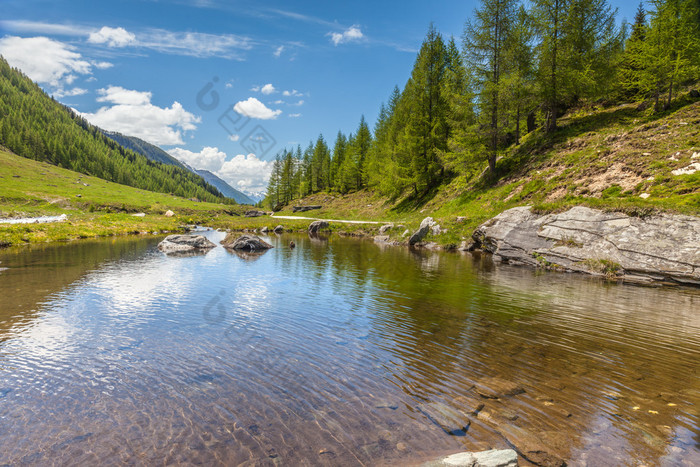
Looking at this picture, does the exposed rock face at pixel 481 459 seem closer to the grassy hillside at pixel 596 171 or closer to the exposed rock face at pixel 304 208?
the grassy hillside at pixel 596 171

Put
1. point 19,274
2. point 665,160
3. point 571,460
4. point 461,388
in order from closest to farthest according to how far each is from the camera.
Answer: point 571,460
point 461,388
point 19,274
point 665,160

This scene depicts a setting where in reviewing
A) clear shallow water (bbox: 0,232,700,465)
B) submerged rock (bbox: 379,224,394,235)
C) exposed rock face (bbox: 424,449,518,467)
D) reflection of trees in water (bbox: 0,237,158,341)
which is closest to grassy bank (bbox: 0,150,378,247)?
submerged rock (bbox: 379,224,394,235)

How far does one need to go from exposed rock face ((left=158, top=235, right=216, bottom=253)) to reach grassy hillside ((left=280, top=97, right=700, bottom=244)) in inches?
→ 891

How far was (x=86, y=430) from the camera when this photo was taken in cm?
511

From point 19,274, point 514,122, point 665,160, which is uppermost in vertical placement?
point 514,122

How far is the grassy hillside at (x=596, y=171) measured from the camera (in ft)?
65.7

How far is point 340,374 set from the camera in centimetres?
716

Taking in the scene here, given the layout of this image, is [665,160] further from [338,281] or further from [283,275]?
[283,275]

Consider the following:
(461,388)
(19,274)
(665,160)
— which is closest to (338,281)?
(461,388)

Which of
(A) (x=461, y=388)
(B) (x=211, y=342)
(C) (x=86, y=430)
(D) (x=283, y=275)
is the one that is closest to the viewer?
(C) (x=86, y=430)

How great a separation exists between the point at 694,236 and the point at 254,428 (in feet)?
69.4

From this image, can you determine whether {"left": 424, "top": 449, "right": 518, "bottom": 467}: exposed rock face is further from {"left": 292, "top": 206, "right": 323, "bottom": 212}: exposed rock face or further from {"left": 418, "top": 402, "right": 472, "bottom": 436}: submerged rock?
{"left": 292, "top": 206, "right": 323, "bottom": 212}: exposed rock face

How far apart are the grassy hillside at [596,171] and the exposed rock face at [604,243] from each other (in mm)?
901

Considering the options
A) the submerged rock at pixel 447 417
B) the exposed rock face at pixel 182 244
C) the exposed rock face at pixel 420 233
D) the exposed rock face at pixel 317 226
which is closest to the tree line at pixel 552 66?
the exposed rock face at pixel 420 233
